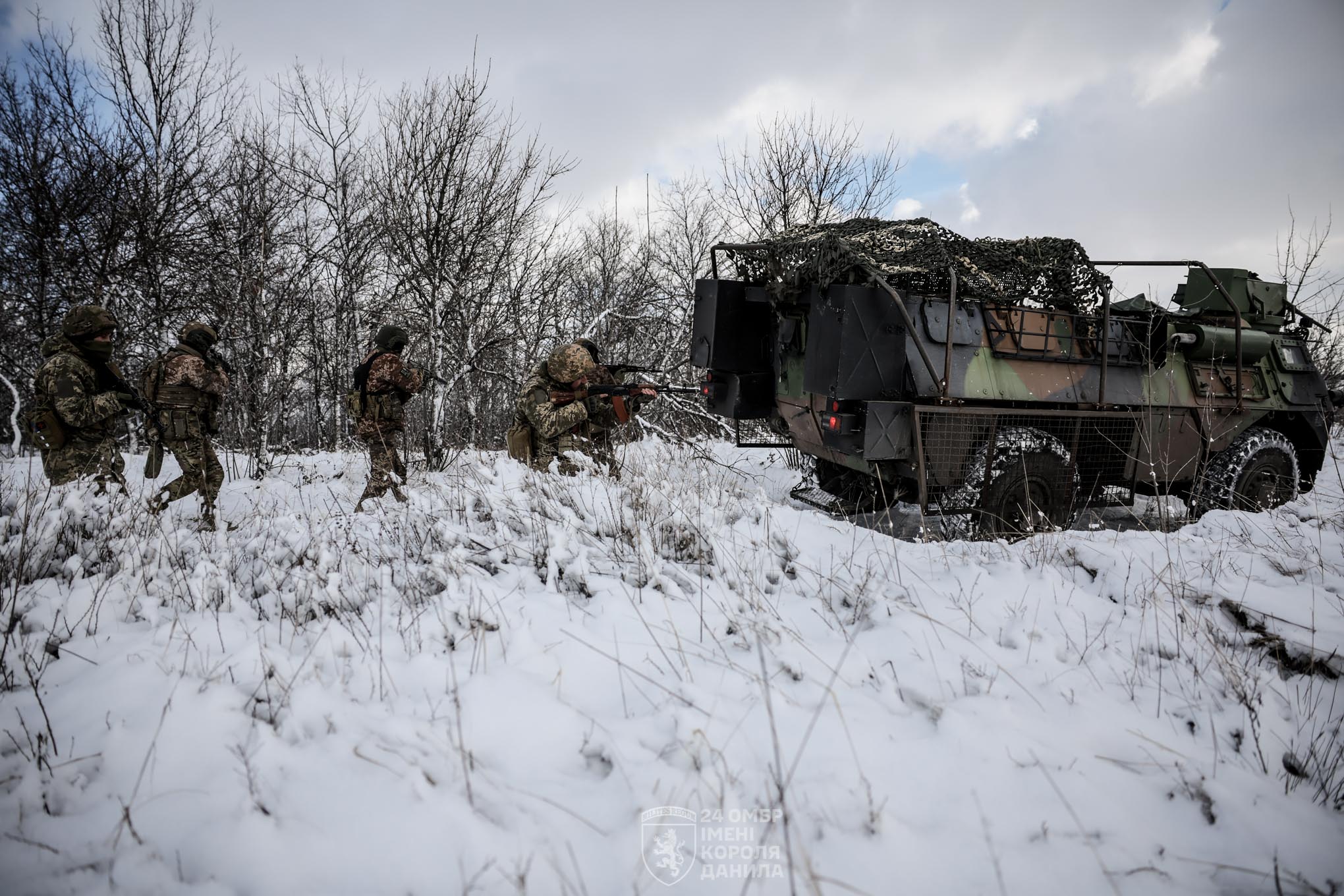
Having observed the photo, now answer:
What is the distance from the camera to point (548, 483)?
4.28m

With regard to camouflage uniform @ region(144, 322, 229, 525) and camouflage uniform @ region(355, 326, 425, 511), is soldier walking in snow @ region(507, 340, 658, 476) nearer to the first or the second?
camouflage uniform @ region(355, 326, 425, 511)

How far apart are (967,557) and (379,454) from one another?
5.60 m

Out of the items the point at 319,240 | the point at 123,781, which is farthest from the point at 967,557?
the point at 319,240

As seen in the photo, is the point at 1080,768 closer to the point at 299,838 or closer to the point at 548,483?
the point at 299,838

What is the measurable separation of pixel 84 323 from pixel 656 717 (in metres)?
6.53

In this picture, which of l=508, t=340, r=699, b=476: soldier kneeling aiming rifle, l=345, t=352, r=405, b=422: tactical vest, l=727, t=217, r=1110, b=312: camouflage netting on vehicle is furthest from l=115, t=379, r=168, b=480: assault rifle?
l=727, t=217, r=1110, b=312: camouflage netting on vehicle

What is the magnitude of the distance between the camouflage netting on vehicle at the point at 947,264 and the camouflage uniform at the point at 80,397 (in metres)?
6.22

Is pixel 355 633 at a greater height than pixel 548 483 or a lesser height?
lesser

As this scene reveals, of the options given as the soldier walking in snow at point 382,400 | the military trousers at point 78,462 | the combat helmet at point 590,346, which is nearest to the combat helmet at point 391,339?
the soldier walking in snow at point 382,400

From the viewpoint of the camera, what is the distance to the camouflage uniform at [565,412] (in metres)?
6.36

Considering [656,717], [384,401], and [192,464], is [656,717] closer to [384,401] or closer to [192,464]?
[384,401]

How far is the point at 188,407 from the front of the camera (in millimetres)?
5559

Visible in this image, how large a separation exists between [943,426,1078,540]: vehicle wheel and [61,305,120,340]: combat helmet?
7.53 meters

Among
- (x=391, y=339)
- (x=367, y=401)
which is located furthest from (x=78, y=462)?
(x=391, y=339)
